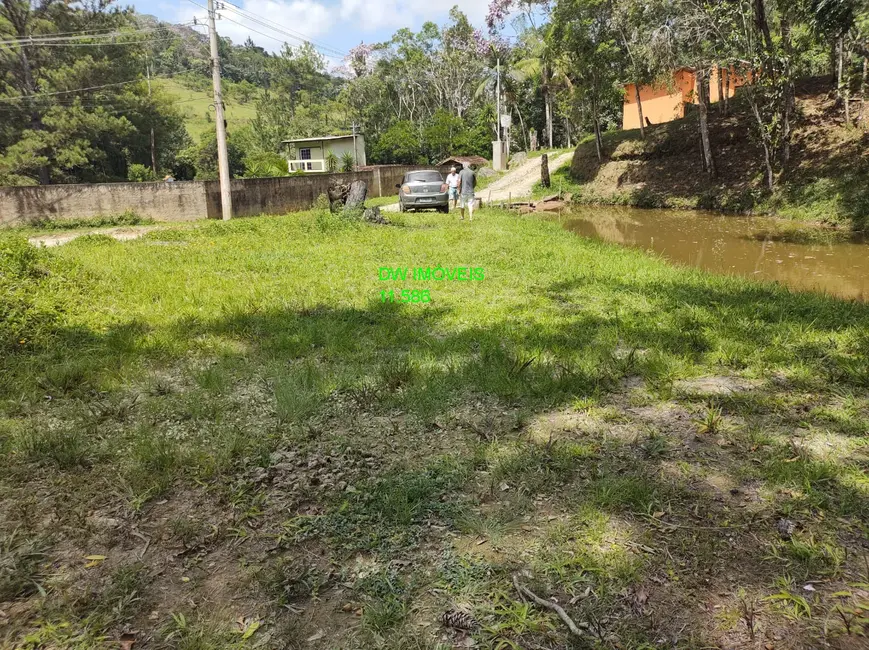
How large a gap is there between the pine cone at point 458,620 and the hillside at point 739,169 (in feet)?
51.3

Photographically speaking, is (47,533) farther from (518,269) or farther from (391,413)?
(518,269)

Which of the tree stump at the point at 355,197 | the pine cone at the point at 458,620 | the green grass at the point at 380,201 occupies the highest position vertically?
the green grass at the point at 380,201

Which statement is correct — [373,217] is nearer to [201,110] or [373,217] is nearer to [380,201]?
[380,201]

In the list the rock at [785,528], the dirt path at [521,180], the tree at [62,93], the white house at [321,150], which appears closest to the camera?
the rock at [785,528]

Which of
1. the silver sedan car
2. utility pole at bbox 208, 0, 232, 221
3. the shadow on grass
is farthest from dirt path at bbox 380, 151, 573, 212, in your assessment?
the shadow on grass

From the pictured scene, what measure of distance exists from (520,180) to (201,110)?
6078 centimetres

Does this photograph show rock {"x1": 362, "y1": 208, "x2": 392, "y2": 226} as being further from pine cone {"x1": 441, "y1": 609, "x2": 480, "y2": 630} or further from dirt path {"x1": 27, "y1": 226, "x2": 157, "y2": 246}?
pine cone {"x1": 441, "y1": 609, "x2": 480, "y2": 630}

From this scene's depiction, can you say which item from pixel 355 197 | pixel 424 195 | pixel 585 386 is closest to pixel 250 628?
pixel 585 386

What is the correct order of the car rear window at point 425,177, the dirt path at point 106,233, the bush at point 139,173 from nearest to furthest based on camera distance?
the dirt path at point 106,233 → the car rear window at point 425,177 → the bush at point 139,173

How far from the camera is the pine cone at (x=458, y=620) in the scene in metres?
2.10

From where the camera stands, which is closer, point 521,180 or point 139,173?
point 521,180

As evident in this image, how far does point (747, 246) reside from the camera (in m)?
12.1

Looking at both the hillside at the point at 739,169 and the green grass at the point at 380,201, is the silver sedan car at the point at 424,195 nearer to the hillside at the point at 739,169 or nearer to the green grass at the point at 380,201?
the green grass at the point at 380,201

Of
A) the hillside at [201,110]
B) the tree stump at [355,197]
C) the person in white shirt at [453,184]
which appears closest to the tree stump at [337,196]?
the tree stump at [355,197]
